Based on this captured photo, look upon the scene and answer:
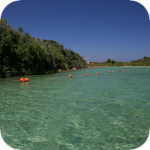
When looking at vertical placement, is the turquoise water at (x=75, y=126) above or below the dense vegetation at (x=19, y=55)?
below

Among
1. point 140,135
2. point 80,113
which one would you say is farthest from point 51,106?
point 140,135

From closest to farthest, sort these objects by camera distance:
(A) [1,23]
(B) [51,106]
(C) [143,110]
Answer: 1. (C) [143,110]
2. (B) [51,106]
3. (A) [1,23]

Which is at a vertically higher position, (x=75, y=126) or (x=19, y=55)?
(x=19, y=55)

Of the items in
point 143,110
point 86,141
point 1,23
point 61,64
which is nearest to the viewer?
point 86,141

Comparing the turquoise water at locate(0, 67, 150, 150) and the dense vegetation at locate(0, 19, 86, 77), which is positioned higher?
the dense vegetation at locate(0, 19, 86, 77)

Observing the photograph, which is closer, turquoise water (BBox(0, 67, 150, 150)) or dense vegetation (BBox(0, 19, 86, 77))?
turquoise water (BBox(0, 67, 150, 150))

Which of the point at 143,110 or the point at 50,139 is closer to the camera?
the point at 50,139

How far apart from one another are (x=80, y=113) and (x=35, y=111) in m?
1.73

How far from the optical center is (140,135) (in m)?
3.87

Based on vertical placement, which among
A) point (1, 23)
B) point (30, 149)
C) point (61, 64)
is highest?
point (1, 23)

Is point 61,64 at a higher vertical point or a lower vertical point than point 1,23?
lower

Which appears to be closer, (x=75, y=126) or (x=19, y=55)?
(x=75, y=126)

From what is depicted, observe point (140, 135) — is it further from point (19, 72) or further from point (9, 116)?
point (19, 72)

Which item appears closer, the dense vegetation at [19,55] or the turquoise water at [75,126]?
the turquoise water at [75,126]
